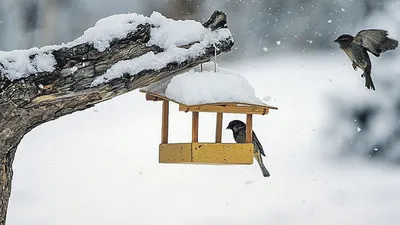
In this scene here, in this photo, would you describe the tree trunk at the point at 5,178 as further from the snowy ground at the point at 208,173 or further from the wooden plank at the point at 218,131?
the snowy ground at the point at 208,173

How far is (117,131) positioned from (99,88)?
5.56ft

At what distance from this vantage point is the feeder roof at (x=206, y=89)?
62.2 inches

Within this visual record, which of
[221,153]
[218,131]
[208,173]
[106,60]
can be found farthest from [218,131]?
[208,173]

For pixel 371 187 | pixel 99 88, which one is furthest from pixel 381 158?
pixel 99 88

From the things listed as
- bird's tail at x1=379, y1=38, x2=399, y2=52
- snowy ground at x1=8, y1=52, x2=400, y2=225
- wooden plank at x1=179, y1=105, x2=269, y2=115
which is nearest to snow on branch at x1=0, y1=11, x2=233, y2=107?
wooden plank at x1=179, y1=105, x2=269, y2=115

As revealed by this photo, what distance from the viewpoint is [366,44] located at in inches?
78.0

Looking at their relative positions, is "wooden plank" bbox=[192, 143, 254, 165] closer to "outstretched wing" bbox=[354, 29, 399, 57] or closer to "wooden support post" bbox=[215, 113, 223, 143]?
"wooden support post" bbox=[215, 113, 223, 143]

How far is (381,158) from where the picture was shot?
3.17m

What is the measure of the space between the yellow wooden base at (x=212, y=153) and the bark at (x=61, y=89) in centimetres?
25

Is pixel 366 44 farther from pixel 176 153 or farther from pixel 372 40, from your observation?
pixel 176 153

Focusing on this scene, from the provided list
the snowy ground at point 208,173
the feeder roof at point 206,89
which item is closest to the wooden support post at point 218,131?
the feeder roof at point 206,89

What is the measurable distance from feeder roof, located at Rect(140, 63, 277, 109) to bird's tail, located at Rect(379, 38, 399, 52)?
0.43 metres

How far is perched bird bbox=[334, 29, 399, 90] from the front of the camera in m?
1.94

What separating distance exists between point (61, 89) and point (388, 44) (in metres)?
0.92
